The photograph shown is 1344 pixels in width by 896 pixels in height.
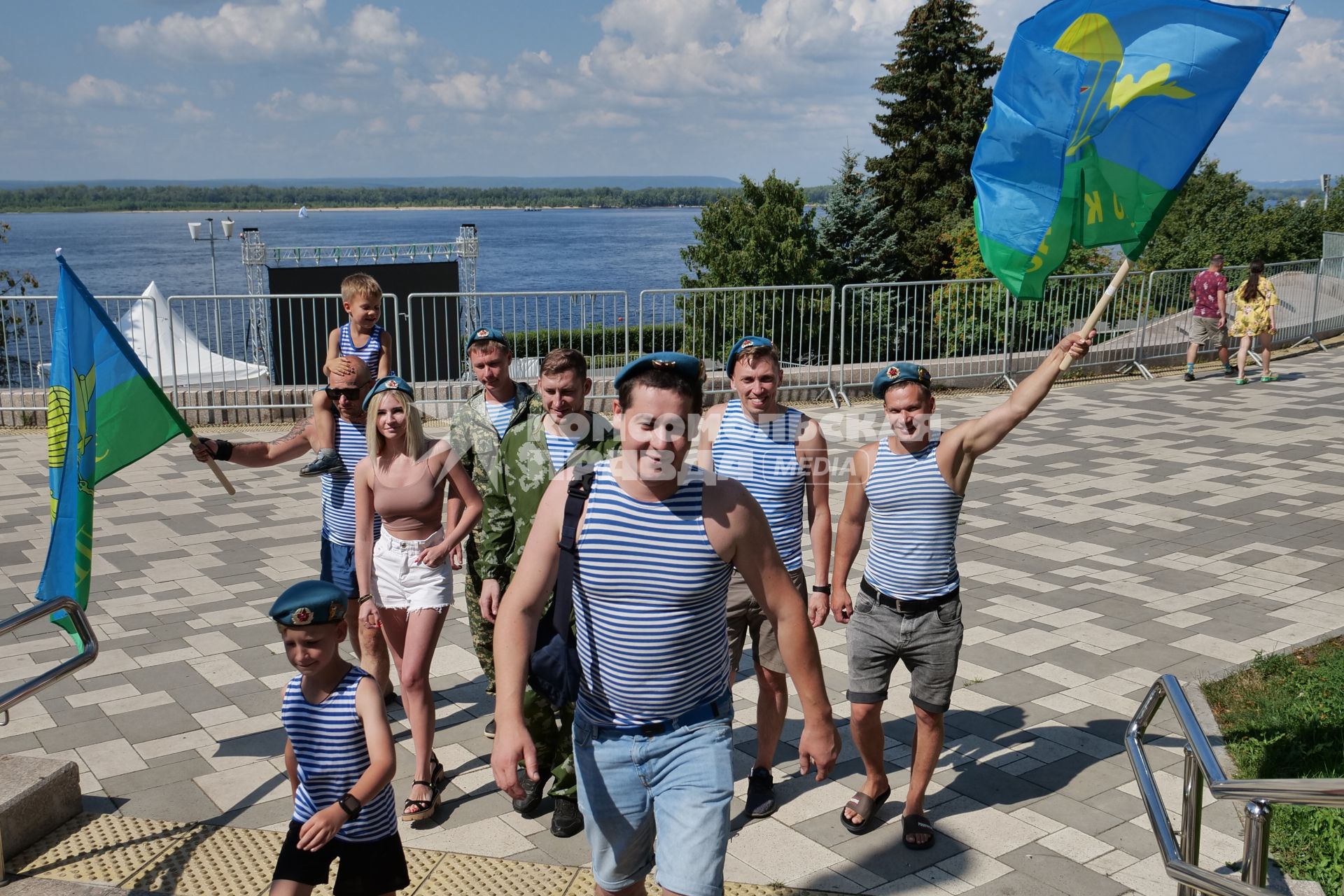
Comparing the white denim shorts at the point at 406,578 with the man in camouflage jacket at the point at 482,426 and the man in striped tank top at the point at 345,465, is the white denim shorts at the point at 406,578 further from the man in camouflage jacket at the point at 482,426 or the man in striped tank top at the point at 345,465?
the man in striped tank top at the point at 345,465

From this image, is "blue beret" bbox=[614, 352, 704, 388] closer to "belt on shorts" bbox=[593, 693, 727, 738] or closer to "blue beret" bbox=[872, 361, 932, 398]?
Result: "belt on shorts" bbox=[593, 693, 727, 738]

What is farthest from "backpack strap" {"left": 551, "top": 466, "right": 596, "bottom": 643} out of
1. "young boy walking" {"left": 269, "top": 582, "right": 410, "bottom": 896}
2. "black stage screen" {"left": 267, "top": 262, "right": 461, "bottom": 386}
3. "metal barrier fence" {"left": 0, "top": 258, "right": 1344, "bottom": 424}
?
"metal barrier fence" {"left": 0, "top": 258, "right": 1344, "bottom": 424}

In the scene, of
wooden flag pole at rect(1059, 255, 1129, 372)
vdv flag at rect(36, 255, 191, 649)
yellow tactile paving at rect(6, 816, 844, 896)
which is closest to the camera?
wooden flag pole at rect(1059, 255, 1129, 372)

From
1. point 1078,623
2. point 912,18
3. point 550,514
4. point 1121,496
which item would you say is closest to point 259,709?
point 550,514

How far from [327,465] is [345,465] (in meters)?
0.09

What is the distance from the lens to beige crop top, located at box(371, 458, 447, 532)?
4.90 meters

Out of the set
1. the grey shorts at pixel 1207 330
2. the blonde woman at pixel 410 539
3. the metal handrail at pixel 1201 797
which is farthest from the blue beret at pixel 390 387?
the grey shorts at pixel 1207 330

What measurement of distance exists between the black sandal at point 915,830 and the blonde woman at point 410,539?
6.11 ft

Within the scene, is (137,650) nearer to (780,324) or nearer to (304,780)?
(304,780)

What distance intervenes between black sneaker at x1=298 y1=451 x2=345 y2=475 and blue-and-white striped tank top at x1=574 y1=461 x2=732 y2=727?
2568 millimetres

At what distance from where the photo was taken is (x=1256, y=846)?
9.87ft

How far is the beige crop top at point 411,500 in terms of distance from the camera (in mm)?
4898

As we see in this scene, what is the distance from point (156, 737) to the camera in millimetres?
5484

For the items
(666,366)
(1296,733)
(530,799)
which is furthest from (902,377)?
(1296,733)
